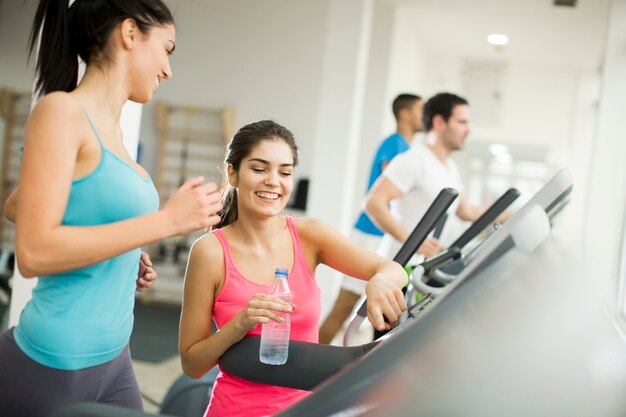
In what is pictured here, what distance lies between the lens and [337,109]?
18.5 ft

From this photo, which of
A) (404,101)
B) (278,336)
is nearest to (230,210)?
(278,336)

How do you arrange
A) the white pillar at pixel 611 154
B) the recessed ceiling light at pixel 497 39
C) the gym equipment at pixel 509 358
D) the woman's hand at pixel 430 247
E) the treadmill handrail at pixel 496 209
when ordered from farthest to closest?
1. the recessed ceiling light at pixel 497 39
2. the white pillar at pixel 611 154
3. the woman's hand at pixel 430 247
4. the treadmill handrail at pixel 496 209
5. the gym equipment at pixel 509 358

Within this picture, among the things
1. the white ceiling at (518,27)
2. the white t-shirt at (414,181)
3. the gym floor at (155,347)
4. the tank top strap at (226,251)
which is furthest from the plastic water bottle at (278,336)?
the white ceiling at (518,27)

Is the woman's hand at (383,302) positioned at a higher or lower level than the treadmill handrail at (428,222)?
lower

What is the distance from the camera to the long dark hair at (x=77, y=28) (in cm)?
120

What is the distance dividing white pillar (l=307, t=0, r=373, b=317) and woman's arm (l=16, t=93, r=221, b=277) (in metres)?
4.55

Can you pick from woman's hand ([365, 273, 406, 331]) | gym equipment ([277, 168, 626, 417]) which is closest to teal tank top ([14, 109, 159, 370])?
woman's hand ([365, 273, 406, 331])

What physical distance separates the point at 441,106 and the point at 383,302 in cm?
232

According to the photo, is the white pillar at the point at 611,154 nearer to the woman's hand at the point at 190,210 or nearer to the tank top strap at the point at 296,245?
the tank top strap at the point at 296,245

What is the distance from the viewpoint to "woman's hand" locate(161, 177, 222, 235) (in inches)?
43.1

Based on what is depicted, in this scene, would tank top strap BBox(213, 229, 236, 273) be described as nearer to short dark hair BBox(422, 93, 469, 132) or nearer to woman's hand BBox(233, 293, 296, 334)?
woman's hand BBox(233, 293, 296, 334)

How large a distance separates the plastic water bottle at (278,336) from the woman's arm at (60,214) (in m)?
0.38

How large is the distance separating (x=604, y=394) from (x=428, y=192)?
2.66 m

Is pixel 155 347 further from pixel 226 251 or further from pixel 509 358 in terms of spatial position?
pixel 509 358
